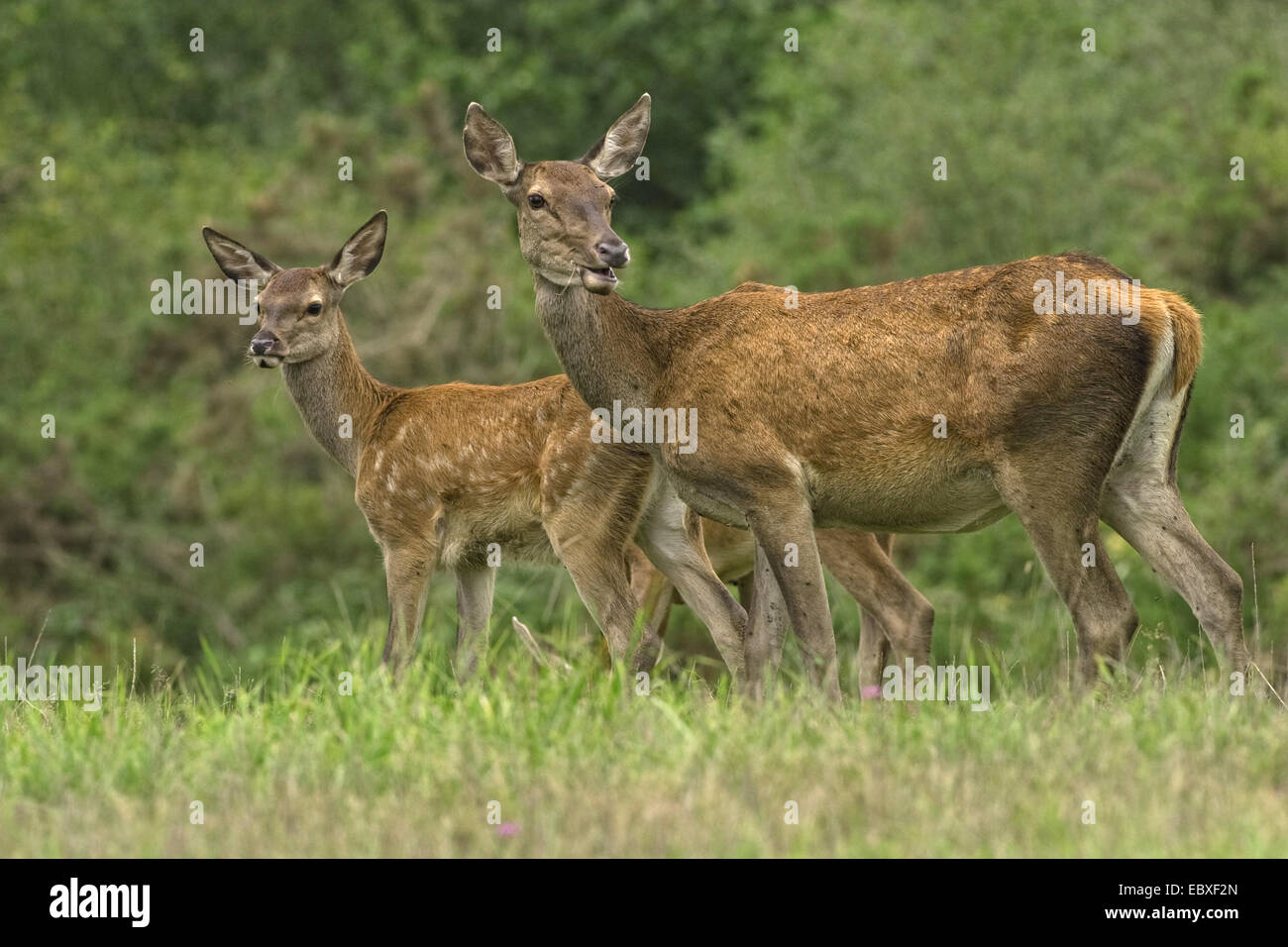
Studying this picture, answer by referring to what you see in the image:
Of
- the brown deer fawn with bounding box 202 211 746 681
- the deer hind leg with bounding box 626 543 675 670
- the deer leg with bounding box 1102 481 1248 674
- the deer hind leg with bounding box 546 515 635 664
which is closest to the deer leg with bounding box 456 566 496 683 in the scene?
the brown deer fawn with bounding box 202 211 746 681

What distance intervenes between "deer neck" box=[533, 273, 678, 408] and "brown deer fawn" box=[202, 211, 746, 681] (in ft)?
1.41

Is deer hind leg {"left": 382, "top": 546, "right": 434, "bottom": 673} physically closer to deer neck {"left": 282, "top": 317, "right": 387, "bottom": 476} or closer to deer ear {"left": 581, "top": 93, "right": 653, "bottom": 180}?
deer neck {"left": 282, "top": 317, "right": 387, "bottom": 476}

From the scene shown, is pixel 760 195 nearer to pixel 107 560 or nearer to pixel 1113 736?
pixel 107 560

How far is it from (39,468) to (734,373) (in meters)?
15.8

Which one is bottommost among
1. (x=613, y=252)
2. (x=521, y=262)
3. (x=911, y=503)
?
(x=911, y=503)

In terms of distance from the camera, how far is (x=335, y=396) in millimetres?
10539

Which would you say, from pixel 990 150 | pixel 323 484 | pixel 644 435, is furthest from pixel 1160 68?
pixel 644 435

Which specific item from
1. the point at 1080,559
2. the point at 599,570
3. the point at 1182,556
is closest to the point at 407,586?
the point at 599,570

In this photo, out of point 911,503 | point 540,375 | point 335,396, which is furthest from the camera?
point 540,375

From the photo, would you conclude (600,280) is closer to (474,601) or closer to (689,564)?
(689,564)

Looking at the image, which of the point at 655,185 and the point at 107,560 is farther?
the point at 655,185

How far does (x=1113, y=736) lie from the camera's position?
659 cm

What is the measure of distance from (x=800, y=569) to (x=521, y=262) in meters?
16.2

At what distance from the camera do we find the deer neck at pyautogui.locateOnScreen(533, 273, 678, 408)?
8695mm
